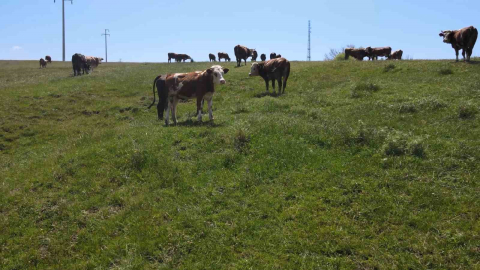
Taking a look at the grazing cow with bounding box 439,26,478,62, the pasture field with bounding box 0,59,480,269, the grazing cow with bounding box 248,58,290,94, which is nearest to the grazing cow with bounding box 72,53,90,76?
the grazing cow with bounding box 248,58,290,94

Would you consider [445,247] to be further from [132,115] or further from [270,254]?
[132,115]

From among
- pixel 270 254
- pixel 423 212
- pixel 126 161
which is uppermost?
pixel 126 161

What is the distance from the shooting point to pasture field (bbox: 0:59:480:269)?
20.0 feet

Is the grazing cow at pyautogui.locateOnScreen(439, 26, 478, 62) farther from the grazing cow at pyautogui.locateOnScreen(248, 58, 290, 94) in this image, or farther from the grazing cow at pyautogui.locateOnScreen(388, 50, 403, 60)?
the grazing cow at pyautogui.locateOnScreen(388, 50, 403, 60)

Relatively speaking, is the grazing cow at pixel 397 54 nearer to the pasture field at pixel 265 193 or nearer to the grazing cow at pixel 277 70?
the grazing cow at pixel 277 70

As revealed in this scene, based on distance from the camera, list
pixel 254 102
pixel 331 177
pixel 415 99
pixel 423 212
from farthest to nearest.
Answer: pixel 254 102 < pixel 415 99 < pixel 331 177 < pixel 423 212

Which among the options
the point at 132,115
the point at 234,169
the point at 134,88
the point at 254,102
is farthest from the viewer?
the point at 134,88

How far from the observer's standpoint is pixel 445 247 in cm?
565

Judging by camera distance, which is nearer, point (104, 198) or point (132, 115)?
point (104, 198)

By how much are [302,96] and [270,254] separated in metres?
13.4

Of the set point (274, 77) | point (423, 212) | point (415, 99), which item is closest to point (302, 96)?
point (274, 77)

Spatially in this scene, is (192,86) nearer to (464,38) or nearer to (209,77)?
(209,77)

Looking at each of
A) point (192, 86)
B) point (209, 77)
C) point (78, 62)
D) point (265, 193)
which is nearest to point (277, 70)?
point (209, 77)

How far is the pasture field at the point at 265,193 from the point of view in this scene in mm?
6105
